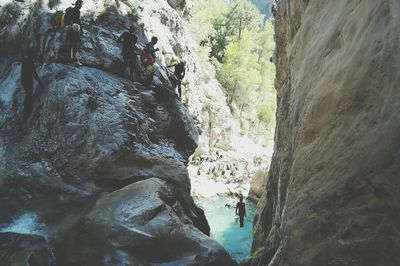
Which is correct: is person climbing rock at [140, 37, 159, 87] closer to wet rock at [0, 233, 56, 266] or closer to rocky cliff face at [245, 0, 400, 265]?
wet rock at [0, 233, 56, 266]

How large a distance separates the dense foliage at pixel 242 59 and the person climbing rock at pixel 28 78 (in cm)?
4506

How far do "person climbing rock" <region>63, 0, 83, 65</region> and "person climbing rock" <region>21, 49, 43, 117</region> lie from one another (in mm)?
1602

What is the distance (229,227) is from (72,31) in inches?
725

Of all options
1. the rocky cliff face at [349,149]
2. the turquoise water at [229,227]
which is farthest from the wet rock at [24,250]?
the turquoise water at [229,227]

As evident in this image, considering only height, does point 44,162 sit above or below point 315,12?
below

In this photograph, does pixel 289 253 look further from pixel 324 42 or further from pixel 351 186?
pixel 324 42

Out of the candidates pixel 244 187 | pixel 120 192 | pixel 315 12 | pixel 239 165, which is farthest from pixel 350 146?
pixel 239 165

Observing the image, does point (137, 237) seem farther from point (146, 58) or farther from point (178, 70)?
point (178, 70)

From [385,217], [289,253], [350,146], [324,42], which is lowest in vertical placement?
[289,253]

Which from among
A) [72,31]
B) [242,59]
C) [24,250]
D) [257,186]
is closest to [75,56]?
[72,31]

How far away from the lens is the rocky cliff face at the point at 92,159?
11.2 metres

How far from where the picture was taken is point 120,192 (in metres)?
12.4

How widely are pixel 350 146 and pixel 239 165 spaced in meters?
41.4

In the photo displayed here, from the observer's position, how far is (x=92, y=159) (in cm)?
1381
